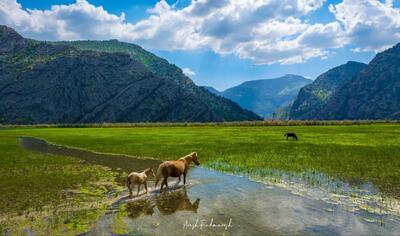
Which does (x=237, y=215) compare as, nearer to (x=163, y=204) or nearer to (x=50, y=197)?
(x=163, y=204)

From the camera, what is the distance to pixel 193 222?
54.5 feet

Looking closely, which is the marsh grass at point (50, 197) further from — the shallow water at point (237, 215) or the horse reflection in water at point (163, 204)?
the horse reflection in water at point (163, 204)

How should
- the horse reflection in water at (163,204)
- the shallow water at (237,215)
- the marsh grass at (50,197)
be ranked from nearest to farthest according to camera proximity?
the shallow water at (237,215) < the marsh grass at (50,197) < the horse reflection in water at (163,204)

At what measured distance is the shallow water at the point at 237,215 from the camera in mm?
15422

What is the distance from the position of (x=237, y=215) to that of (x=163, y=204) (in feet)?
16.0

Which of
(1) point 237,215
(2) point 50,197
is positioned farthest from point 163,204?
(2) point 50,197

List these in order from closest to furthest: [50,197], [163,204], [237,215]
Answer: [237,215]
[163,204]
[50,197]

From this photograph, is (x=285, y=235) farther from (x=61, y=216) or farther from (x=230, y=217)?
(x=61, y=216)

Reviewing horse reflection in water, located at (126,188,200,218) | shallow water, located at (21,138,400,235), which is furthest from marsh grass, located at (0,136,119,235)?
horse reflection in water, located at (126,188,200,218)

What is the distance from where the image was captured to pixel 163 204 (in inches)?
794

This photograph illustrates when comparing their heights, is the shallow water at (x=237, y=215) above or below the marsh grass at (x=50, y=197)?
above

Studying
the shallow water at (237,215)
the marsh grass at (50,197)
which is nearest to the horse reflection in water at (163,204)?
the shallow water at (237,215)

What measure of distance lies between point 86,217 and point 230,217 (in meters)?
7.20

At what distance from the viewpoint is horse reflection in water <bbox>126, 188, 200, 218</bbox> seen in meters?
18.6
